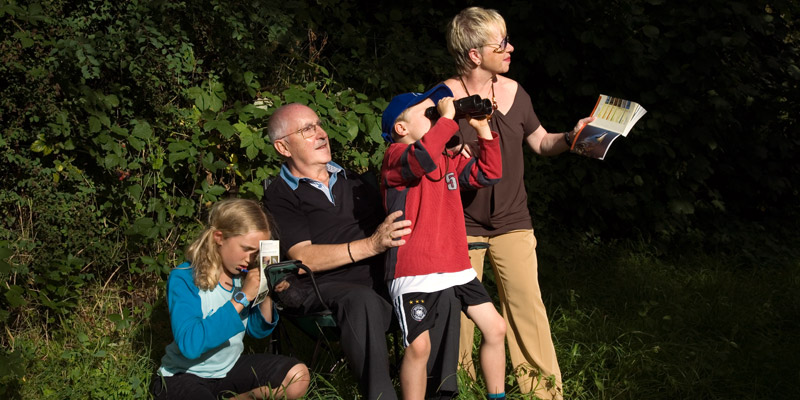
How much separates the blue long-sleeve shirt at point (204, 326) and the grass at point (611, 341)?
420 mm

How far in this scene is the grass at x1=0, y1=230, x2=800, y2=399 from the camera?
12.4 feet

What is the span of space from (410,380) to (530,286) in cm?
82

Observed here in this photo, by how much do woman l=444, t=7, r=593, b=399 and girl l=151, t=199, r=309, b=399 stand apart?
97 cm

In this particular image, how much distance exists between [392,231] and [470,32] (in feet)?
3.16

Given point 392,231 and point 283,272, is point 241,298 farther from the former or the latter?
point 392,231

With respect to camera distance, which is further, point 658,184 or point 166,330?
point 658,184

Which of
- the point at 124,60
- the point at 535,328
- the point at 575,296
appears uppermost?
the point at 124,60

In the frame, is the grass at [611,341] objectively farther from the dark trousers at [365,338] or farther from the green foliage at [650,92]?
the green foliage at [650,92]

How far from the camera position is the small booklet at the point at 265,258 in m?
3.01

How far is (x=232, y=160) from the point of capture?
4.75 m

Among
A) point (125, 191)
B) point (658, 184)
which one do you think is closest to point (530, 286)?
point (125, 191)

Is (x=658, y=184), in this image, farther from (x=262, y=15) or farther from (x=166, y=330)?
(x=166, y=330)

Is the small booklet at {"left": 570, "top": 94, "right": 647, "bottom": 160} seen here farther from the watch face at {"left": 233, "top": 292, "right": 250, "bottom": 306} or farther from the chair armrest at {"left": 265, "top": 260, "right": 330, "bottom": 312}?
the watch face at {"left": 233, "top": 292, "right": 250, "bottom": 306}

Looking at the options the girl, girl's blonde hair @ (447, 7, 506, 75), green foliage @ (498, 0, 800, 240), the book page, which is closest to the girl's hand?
the girl
